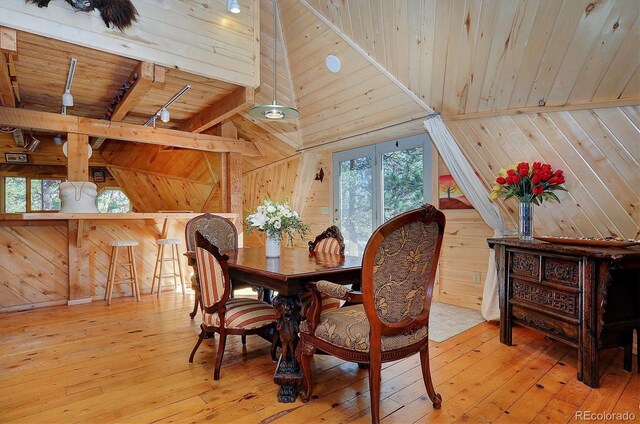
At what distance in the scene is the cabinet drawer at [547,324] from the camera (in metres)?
2.35

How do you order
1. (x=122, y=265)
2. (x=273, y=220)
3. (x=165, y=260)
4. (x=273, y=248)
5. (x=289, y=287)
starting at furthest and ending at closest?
(x=165, y=260) → (x=122, y=265) → (x=273, y=248) → (x=273, y=220) → (x=289, y=287)

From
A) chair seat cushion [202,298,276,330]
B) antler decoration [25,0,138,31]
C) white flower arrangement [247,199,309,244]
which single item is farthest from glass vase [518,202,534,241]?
antler decoration [25,0,138,31]

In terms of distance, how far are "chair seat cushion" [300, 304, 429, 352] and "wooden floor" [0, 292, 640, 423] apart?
418 mm

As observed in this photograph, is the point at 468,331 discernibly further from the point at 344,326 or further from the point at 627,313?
the point at 344,326

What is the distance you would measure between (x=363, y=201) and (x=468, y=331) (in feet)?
8.22

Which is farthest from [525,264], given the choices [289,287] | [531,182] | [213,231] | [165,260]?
[165,260]

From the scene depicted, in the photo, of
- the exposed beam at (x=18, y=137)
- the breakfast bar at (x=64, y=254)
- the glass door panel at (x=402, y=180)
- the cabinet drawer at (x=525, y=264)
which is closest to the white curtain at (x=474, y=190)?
the cabinet drawer at (x=525, y=264)

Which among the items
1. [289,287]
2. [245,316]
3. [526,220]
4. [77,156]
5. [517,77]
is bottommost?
[245,316]

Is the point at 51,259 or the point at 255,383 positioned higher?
the point at 51,259

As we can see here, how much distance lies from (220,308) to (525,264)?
2.33 m

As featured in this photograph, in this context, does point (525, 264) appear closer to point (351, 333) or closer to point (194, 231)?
point (351, 333)

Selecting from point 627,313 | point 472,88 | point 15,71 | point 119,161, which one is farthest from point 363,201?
point 119,161

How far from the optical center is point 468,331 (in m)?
3.23

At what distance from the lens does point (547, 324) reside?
254cm
